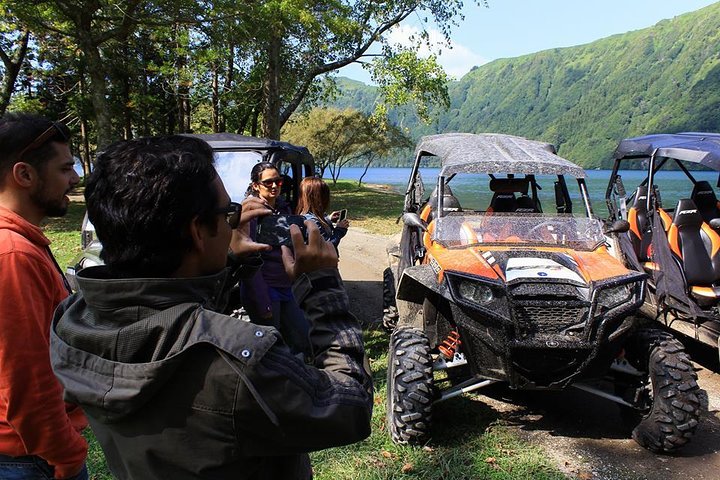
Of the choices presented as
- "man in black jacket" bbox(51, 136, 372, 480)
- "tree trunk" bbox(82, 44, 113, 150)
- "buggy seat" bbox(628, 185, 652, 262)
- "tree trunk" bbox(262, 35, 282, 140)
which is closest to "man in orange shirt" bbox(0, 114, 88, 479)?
"man in black jacket" bbox(51, 136, 372, 480)

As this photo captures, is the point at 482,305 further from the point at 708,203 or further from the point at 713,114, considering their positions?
the point at 713,114

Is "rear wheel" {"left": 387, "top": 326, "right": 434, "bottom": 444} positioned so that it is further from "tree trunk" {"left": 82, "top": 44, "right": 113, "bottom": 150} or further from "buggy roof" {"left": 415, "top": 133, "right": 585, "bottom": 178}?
"tree trunk" {"left": 82, "top": 44, "right": 113, "bottom": 150}

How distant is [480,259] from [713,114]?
505 feet

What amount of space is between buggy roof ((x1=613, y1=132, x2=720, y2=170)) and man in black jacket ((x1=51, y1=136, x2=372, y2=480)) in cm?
589

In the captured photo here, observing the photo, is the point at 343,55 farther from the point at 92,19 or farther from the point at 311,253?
the point at 311,253

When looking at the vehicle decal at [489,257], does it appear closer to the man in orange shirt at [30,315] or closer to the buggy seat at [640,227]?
the man in orange shirt at [30,315]

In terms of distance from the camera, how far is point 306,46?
21203mm

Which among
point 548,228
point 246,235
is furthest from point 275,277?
point 246,235

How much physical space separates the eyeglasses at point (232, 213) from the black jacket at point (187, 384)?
0.50 ft

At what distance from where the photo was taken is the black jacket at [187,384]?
43.0 inches

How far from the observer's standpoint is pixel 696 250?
5.91 m

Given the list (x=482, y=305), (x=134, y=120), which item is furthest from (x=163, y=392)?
(x=134, y=120)

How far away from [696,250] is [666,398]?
112 inches

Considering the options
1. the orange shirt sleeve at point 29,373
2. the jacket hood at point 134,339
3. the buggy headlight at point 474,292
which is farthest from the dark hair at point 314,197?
the jacket hood at point 134,339
